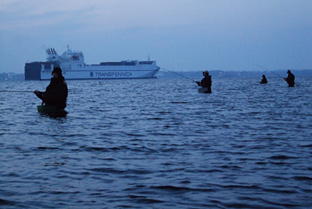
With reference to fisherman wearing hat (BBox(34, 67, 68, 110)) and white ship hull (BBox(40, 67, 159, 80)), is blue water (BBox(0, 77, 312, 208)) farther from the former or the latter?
white ship hull (BBox(40, 67, 159, 80))

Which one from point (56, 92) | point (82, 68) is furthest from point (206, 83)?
point (82, 68)

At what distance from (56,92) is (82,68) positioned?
129283mm

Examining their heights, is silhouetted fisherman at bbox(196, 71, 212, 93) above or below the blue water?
above

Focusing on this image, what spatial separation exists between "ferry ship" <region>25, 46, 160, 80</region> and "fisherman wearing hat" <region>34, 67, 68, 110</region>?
417 ft

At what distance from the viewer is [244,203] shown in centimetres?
478

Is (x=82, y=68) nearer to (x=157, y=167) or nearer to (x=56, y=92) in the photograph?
(x=56, y=92)

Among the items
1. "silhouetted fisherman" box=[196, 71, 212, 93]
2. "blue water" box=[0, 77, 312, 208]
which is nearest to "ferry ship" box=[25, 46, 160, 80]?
"silhouetted fisherman" box=[196, 71, 212, 93]

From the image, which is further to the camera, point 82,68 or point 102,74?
point 102,74

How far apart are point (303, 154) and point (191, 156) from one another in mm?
1831

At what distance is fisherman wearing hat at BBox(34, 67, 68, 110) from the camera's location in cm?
1380

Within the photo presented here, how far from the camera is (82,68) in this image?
141500mm

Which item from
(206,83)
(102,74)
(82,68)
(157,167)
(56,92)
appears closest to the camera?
(157,167)

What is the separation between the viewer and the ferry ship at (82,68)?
463 ft

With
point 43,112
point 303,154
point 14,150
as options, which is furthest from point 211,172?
point 43,112
